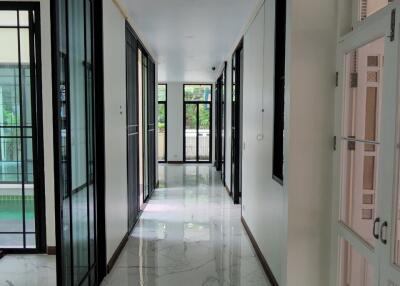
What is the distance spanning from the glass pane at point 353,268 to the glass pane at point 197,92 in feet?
39.5

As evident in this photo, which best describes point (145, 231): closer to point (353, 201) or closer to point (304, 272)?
point (304, 272)

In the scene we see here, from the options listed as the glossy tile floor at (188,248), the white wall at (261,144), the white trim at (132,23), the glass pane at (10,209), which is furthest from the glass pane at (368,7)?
the glass pane at (10,209)

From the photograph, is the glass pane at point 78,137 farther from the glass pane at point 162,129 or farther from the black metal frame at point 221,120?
the glass pane at point 162,129

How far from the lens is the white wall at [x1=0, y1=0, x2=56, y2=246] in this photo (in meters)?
4.28

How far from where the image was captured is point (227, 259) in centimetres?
434

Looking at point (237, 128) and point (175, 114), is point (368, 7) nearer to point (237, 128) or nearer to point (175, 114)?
point (237, 128)

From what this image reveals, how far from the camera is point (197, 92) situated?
14305 mm

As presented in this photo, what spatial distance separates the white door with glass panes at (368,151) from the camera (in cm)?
178

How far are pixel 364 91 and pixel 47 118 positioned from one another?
3528 millimetres

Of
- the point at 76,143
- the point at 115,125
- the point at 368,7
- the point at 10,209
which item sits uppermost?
the point at 368,7

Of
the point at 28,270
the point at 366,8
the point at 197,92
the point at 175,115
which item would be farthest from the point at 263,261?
the point at 197,92

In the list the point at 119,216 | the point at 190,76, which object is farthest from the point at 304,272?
the point at 190,76

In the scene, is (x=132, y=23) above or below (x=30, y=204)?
above

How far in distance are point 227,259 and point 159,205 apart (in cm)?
299
